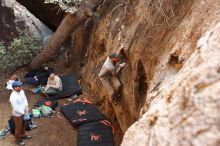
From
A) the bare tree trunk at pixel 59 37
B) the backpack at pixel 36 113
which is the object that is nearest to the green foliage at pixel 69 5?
the bare tree trunk at pixel 59 37

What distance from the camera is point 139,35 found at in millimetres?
8953

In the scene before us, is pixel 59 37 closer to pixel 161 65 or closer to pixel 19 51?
pixel 19 51

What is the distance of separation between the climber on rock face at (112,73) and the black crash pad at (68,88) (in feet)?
10.2

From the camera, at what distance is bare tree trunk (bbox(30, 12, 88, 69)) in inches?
512

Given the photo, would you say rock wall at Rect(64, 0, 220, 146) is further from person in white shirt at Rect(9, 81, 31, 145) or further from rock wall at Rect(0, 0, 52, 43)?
person in white shirt at Rect(9, 81, 31, 145)

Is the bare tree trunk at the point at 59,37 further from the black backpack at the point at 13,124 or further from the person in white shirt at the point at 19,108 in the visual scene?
the person in white shirt at the point at 19,108

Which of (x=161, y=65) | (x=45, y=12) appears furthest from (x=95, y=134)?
(x=45, y=12)

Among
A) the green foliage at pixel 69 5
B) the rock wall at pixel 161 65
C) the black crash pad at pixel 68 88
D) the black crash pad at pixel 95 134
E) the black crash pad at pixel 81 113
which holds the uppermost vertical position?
the green foliage at pixel 69 5

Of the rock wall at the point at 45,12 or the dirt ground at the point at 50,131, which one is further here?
the rock wall at the point at 45,12

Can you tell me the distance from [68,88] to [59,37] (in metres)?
2.07

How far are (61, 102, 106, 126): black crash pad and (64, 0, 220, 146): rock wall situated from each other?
409 mm

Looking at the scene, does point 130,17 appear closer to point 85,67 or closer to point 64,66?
point 85,67

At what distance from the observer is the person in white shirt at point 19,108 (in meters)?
9.11

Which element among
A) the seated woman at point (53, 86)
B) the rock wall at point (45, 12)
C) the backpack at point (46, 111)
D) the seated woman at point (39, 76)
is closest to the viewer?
the backpack at point (46, 111)
